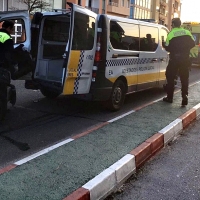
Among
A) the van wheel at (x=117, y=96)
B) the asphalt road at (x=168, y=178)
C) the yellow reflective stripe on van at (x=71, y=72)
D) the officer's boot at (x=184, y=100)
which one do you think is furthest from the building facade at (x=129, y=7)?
the asphalt road at (x=168, y=178)

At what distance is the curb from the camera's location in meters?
3.59

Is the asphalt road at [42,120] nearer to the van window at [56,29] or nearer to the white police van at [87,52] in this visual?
the white police van at [87,52]

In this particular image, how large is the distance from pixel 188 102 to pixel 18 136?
4.67 m

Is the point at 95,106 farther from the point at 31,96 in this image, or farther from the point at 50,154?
the point at 50,154

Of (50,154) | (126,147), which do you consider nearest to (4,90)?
(50,154)

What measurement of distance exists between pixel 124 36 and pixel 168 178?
3.80 meters

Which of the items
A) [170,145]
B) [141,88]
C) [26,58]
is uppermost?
[26,58]

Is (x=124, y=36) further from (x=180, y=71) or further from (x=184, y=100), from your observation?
(x=184, y=100)

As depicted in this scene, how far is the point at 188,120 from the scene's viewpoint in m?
7.02

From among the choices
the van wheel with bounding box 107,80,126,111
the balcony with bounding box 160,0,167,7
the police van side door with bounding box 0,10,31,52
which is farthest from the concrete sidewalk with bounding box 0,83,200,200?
the balcony with bounding box 160,0,167,7

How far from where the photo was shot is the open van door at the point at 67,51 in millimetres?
6141

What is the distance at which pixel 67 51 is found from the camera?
607 centimetres

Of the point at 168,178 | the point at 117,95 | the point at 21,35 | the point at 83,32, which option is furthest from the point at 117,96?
the point at 168,178

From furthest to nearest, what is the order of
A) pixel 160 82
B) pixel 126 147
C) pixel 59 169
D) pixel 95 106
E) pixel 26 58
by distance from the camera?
pixel 160 82, pixel 95 106, pixel 26 58, pixel 126 147, pixel 59 169
